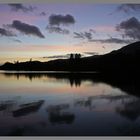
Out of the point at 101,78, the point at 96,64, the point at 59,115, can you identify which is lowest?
the point at 59,115

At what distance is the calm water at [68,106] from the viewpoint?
272cm

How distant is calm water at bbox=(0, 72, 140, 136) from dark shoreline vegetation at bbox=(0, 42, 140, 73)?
0.28ft

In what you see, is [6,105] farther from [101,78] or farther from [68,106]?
[101,78]

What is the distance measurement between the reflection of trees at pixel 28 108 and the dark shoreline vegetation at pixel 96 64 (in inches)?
11.2

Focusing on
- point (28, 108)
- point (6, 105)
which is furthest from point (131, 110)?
point (6, 105)

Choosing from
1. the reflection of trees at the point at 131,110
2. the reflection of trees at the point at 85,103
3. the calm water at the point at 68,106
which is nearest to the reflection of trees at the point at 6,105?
the calm water at the point at 68,106

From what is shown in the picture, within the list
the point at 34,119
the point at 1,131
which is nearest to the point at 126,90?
the point at 34,119

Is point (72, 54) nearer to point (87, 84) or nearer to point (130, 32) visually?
point (87, 84)

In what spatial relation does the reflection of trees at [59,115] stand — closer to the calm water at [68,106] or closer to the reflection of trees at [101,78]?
the calm water at [68,106]

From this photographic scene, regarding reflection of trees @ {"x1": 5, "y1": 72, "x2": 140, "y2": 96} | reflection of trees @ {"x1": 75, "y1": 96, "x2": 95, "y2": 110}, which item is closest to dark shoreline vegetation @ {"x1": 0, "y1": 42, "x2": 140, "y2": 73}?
reflection of trees @ {"x1": 5, "y1": 72, "x2": 140, "y2": 96}

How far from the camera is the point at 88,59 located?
2.87 meters

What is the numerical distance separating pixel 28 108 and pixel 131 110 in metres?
0.77

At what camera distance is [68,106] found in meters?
2.78

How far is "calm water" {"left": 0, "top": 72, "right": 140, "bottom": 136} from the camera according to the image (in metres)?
2.72
